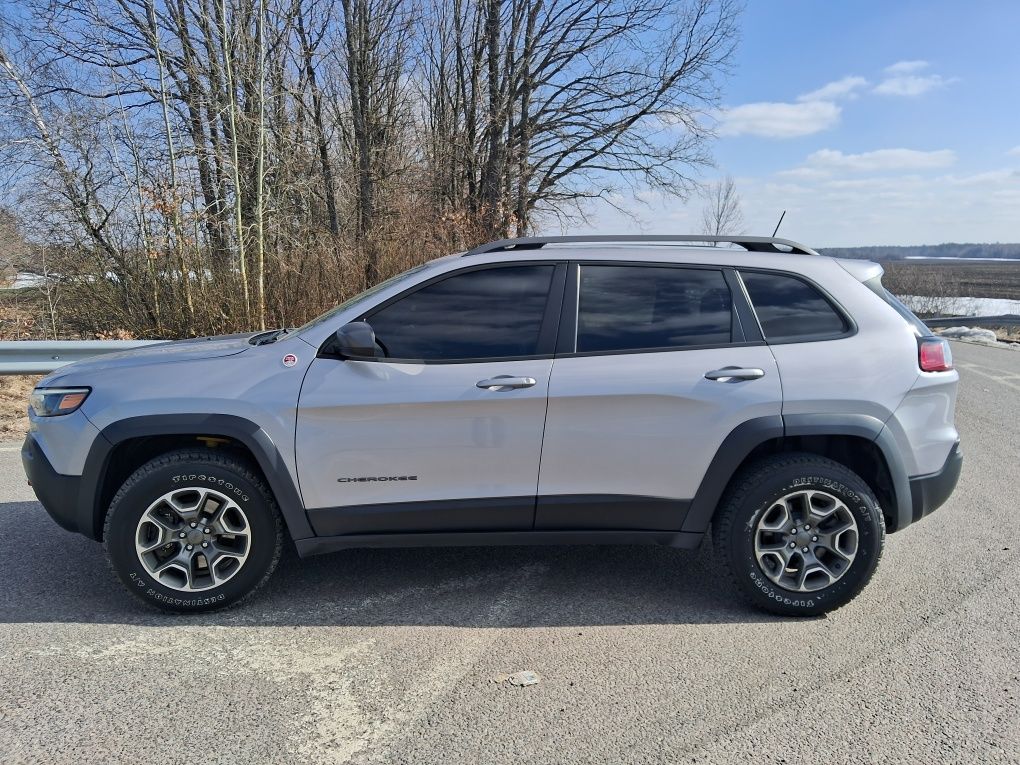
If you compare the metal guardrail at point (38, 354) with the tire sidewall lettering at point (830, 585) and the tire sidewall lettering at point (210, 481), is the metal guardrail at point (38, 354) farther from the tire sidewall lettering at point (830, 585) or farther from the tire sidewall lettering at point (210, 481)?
the tire sidewall lettering at point (830, 585)

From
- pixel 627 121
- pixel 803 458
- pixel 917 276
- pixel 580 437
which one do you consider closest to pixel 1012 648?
pixel 803 458

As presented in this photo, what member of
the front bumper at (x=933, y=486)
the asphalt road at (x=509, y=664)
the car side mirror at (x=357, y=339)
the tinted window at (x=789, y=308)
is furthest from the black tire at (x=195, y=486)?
the front bumper at (x=933, y=486)

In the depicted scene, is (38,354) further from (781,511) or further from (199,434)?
(781,511)

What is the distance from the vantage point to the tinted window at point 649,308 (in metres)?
3.32

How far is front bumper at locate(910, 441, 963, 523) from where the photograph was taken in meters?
3.35

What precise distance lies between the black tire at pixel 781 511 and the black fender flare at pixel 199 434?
2.10 meters

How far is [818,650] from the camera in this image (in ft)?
9.91

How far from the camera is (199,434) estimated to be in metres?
3.22

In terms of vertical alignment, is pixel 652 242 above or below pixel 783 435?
above

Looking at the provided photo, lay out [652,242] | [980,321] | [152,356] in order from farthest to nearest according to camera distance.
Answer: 1. [980,321]
2. [652,242]
3. [152,356]

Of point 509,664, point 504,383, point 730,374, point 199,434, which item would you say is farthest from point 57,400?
point 730,374

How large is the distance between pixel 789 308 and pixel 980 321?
21.5 metres

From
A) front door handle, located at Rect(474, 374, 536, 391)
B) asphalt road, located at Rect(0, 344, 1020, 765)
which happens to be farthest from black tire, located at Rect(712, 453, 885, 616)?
front door handle, located at Rect(474, 374, 536, 391)

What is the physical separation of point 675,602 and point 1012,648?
145 cm
